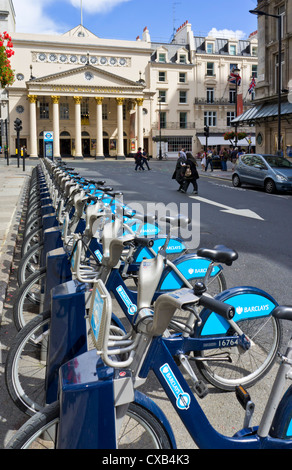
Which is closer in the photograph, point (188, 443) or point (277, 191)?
point (188, 443)

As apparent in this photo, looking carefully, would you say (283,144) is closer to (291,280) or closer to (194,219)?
(194,219)

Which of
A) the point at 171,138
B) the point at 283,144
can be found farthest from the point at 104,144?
the point at 283,144

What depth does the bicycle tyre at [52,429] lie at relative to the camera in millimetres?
2084

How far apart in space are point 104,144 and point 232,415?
73400 mm

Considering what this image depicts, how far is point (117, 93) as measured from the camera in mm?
70312

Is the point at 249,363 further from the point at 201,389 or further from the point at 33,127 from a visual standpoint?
the point at 33,127

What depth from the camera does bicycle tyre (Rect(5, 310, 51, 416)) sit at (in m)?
3.21

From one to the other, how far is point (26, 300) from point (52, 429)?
250cm

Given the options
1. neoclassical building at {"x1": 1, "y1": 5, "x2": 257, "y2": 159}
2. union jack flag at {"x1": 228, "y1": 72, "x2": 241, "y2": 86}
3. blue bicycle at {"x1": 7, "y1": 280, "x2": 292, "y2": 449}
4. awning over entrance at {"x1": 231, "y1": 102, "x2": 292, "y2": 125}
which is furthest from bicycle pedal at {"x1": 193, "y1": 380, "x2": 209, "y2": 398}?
neoclassical building at {"x1": 1, "y1": 5, "x2": 257, "y2": 159}

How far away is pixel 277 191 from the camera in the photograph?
67.6ft

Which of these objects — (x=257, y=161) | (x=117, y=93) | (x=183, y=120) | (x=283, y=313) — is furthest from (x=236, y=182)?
(x=183, y=120)

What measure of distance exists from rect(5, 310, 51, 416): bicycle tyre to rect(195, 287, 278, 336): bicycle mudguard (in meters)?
1.09

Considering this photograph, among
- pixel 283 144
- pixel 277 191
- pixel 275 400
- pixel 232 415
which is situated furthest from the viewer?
pixel 283 144

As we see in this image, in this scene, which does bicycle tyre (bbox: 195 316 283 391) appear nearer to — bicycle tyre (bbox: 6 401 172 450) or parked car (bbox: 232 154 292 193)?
bicycle tyre (bbox: 6 401 172 450)
